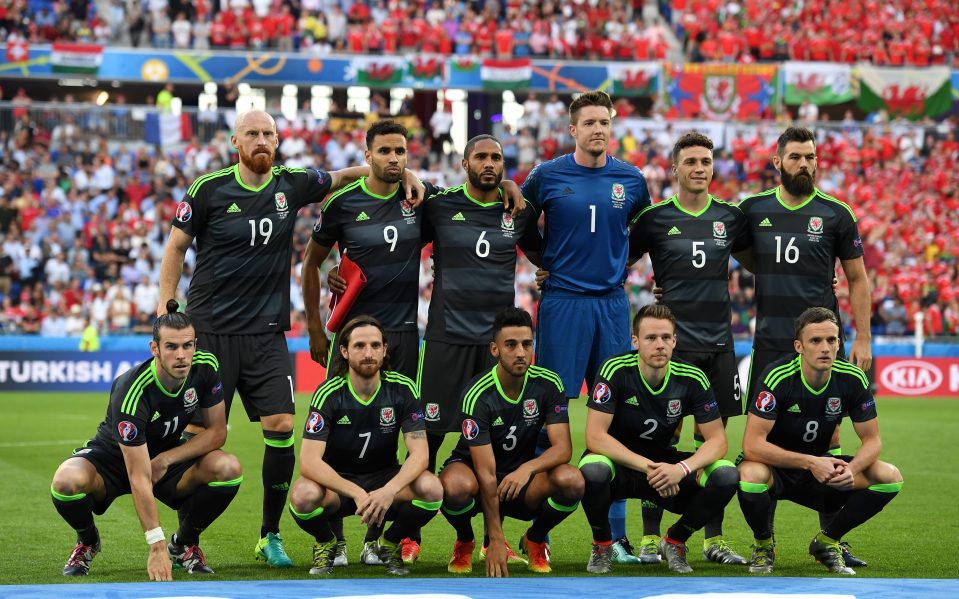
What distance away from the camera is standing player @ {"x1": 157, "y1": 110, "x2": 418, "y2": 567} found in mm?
7547

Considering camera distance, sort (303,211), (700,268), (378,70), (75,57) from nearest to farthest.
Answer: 1. (700,268)
2. (303,211)
3. (75,57)
4. (378,70)

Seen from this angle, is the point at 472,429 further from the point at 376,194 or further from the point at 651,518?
the point at 376,194

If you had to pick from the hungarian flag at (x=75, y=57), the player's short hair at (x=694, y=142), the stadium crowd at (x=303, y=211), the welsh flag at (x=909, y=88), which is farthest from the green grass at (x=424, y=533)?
the welsh flag at (x=909, y=88)

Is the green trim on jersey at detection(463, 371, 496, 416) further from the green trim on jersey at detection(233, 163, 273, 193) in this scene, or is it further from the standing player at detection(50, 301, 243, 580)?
the green trim on jersey at detection(233, 163, 273, 193)

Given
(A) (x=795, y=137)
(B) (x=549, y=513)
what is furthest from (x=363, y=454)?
(A) (x=795, y=137)

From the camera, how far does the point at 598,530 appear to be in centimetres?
715

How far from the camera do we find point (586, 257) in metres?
7.88

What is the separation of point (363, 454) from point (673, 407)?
1.70 meters

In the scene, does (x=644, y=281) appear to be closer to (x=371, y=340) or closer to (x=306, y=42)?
(x=306, y=42)

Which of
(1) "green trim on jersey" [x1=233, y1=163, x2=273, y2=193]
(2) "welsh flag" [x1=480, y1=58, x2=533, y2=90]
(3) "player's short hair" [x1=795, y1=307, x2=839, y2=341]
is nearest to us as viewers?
(3) "player's short hair" [x1=795, y1=307, x2=839, y2=341]

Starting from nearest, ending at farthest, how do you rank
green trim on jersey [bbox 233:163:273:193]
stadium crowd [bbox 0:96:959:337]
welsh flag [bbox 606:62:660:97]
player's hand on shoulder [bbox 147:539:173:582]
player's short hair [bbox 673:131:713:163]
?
player's hand on shoulder [bbox 147:539:173:582] → green trim on jersey [bbox 233:163:273:193] → player's short hair [bbox 673:131:713:163] → stadium crowd [bbox 0:96:959:337] → welsh flag [bbox 606:62:660:97]

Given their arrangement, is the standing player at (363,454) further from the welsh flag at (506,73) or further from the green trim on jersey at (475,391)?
the welsh flag at (506,73)

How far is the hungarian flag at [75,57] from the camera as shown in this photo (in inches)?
1083

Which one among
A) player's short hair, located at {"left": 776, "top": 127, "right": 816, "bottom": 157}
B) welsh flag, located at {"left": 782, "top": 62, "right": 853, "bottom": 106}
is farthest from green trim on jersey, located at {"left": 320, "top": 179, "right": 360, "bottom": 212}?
welsh flag, located at {"left": 782, "top": 62, "right": 853, "bottom": 106}
